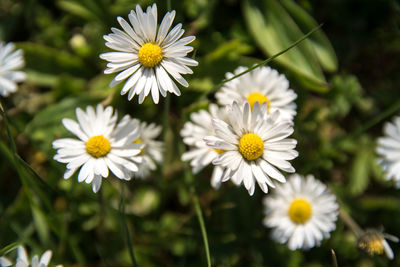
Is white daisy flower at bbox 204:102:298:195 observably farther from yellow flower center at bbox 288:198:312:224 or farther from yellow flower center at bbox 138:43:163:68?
yellow flower center at bbox 288:198:312:224

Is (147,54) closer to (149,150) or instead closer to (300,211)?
(149,150)

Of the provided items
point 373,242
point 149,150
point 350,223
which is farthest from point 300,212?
point 149,150

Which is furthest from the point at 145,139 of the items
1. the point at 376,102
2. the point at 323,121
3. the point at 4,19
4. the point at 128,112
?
the point at 376,102

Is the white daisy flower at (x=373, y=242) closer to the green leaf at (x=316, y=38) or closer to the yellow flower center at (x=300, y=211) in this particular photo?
the yellow flower center at (x=300, y=211)

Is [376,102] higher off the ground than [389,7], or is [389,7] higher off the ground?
[389,7]

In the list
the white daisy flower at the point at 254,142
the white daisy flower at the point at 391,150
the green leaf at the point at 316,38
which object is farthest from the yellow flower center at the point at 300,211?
the green leaf at the point at 316,38

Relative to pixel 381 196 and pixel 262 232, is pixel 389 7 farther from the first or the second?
pixel 262 232

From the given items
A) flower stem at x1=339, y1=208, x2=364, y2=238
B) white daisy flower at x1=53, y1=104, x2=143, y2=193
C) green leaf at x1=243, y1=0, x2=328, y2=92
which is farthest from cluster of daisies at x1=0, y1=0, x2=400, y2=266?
green leaf at x1=243, y1=0, x2=328, y2=92
